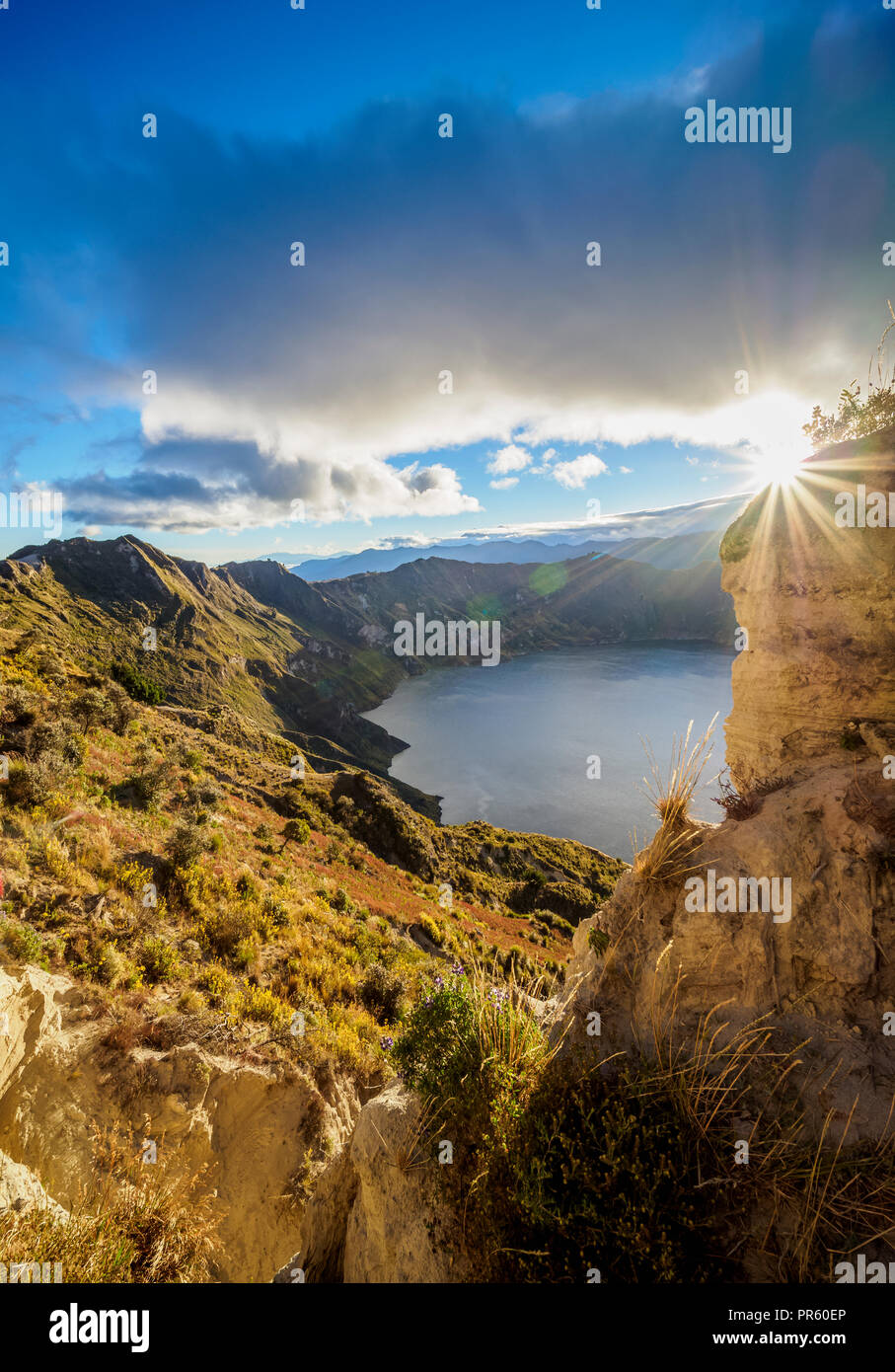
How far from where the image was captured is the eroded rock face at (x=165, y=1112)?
4.77 m

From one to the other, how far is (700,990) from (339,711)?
99.2 metres

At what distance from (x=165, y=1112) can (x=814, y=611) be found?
9.45 m

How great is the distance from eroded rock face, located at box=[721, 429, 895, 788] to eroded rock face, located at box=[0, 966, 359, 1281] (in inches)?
286

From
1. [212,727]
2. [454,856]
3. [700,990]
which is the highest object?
[700,990]

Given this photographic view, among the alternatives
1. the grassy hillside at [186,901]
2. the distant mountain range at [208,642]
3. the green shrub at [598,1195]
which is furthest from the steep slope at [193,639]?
the green shrub at [598,1195]

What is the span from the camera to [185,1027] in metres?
6.34

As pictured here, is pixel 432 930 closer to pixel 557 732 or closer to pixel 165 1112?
pixel 165 1112

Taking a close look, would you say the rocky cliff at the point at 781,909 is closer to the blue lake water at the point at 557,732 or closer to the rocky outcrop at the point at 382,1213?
the rocky outcrop at the point at 382,1213

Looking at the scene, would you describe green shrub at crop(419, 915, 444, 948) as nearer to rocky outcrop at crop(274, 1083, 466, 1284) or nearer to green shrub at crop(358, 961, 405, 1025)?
green shrub at crop(358, 961, 405, 1025)

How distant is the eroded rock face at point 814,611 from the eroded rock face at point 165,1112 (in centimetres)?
727

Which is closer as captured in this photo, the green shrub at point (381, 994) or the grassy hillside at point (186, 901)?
the grassy hillside at point (186, 901)
